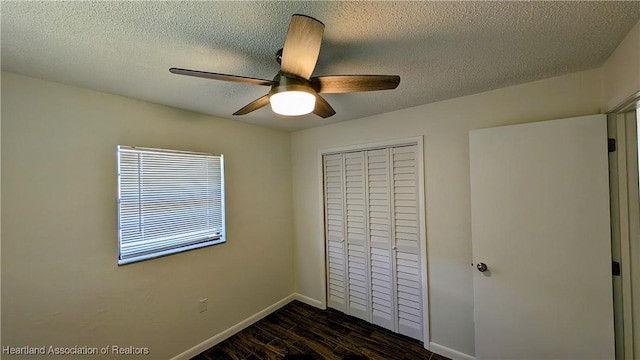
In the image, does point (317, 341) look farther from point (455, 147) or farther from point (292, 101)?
point (292, 101)

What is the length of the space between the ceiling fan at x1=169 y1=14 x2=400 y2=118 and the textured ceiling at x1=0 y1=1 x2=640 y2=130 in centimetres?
18

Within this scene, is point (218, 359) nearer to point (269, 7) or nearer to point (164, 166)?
point (164, 166)

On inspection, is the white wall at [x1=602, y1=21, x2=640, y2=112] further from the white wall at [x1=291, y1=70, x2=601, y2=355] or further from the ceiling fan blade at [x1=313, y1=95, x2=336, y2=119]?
the ceiling fan blade at [x1=313, y1=95, x2=336, y2=119]

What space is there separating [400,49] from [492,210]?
1390 mm

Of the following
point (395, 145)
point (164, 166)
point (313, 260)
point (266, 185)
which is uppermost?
point (395, 145)

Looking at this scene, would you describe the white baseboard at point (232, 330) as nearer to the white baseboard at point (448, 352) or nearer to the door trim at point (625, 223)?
the white baseboard at point (448, 352)

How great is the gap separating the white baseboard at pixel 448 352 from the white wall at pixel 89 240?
197 centimetres

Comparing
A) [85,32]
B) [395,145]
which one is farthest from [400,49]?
[85,32]

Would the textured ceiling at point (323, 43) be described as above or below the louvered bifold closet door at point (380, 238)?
above

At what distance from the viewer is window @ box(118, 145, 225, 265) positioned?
1945mm

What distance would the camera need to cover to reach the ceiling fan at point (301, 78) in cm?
94

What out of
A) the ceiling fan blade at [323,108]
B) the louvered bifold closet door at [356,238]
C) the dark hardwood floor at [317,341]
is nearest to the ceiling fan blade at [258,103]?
the ceiling fan blade at [323,108]

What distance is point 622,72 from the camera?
134cm

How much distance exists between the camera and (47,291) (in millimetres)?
1602
